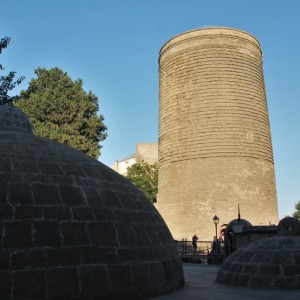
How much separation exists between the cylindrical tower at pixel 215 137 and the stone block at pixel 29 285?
24.4 metres

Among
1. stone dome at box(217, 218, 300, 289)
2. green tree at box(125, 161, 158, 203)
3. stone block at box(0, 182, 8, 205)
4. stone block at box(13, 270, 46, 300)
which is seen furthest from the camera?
green tree at box(125, 161, 158, 203)

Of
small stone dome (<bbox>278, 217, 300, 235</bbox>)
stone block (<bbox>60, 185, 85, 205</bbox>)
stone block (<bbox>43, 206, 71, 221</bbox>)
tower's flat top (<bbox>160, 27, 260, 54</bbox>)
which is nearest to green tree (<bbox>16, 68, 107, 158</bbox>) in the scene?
tower's flat top (<bbox>160, 27, 260, 54</bbox>)

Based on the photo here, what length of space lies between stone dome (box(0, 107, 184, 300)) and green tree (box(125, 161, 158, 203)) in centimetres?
3123

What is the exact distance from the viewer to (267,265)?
8594mm

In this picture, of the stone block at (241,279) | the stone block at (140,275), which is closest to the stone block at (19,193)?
the stone block at (140,275)

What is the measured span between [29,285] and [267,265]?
17.2ft

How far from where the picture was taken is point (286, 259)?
28.2ft

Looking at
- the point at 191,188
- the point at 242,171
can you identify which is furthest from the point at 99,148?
the point at 242,171

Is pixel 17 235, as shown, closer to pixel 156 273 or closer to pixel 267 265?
pixel 156 273

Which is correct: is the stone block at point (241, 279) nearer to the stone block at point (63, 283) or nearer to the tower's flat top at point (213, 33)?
the stone block at point (63, 283)

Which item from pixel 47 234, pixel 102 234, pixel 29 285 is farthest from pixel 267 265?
pixel 29 285

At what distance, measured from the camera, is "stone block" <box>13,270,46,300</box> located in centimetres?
542

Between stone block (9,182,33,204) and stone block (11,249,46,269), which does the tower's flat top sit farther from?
stone block (11,249,46,269)

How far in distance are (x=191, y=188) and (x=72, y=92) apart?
11630 mm
